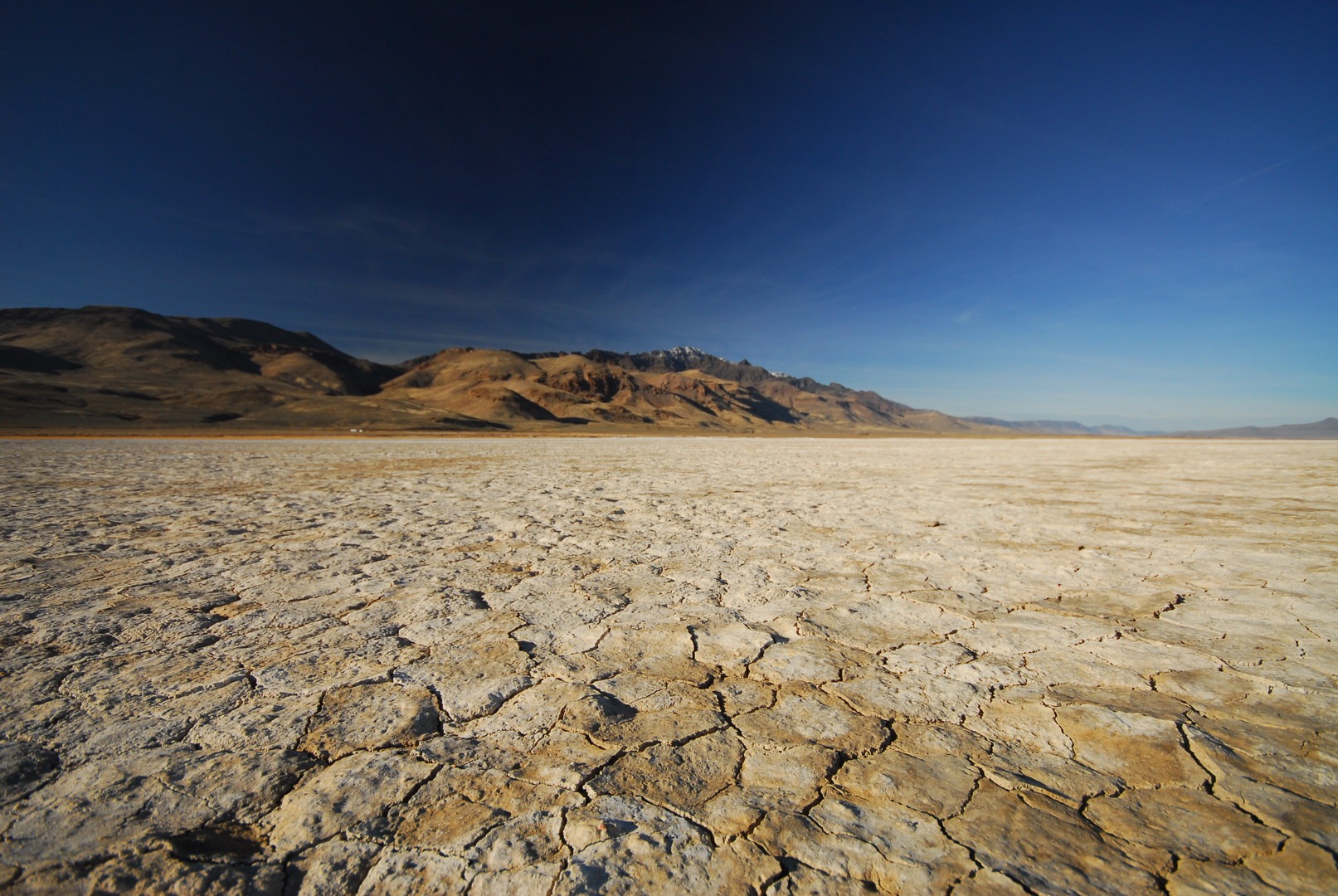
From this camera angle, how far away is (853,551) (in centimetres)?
420

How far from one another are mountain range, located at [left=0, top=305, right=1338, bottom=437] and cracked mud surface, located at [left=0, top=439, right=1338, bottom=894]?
143ft

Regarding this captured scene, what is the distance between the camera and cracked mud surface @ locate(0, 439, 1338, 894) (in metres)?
1.25

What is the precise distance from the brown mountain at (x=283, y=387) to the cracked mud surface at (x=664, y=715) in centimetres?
4360

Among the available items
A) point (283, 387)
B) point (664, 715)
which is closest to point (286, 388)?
point (283, 387)

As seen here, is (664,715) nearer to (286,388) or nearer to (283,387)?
(286,388)

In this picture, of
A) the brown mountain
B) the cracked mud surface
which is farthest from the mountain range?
the cracked mud surface

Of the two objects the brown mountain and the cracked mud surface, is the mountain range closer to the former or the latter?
the brown mountain

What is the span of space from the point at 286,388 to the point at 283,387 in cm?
221

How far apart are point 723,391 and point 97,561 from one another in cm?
14917

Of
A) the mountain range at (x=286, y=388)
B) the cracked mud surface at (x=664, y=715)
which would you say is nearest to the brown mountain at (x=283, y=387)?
the mountain range at (x=286, y=388)

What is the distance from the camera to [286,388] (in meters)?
83.5

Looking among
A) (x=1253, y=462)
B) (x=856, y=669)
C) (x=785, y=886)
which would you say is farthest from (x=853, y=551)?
(x=1253, y=462)

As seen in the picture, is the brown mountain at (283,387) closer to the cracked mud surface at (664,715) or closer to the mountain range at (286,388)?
the mountain range at (286,388)

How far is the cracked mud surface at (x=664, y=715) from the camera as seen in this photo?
1.25 m
